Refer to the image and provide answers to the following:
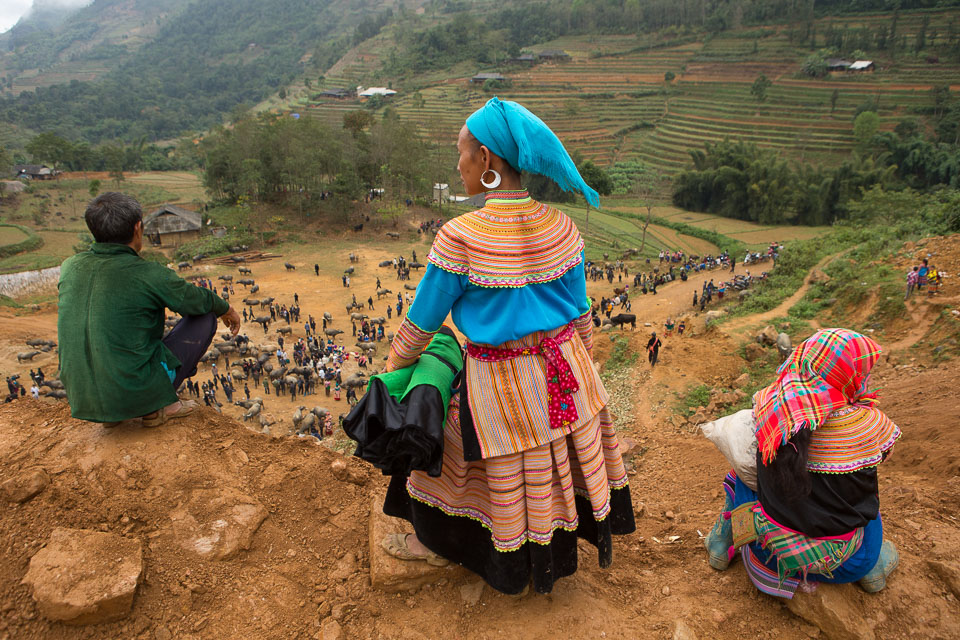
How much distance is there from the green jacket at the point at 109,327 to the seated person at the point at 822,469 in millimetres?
3218

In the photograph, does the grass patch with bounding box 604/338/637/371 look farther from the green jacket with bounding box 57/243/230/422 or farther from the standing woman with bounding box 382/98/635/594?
the green jacket with bounding box 57/243/230/422

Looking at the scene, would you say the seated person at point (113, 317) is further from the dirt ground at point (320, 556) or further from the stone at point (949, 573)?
the stone at point (949, 573)

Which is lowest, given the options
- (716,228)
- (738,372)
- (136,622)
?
(716,228)

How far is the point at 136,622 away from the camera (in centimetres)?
233

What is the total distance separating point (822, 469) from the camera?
2.39 meters

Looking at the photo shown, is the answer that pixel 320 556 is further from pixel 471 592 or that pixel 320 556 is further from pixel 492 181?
pixel 492 181

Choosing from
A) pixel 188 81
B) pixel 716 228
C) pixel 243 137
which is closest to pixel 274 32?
pixel 188 81

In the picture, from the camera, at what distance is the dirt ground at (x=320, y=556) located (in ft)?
8.11

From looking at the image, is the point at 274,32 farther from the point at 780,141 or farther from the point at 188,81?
the point at 780,141

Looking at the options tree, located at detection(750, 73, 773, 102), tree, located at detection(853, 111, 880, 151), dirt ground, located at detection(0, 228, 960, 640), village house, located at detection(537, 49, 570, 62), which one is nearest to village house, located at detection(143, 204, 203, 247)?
dirt ground, located at detection(0, 228, 960, 640)

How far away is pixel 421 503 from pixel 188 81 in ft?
481

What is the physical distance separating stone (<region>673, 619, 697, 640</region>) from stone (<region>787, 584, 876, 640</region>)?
0.54 m

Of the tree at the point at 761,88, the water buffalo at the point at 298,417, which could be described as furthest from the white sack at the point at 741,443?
the tree at the point at 761,88

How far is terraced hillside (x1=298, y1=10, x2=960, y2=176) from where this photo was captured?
5006 centimetres
